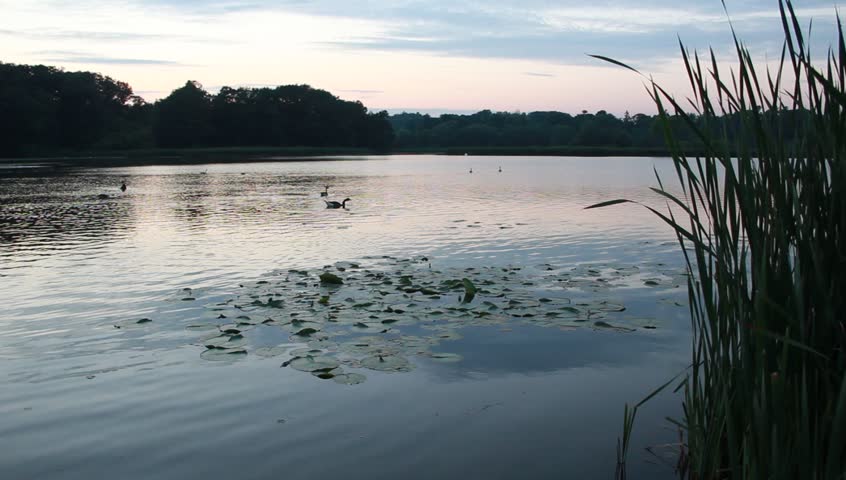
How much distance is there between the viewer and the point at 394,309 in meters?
6.99

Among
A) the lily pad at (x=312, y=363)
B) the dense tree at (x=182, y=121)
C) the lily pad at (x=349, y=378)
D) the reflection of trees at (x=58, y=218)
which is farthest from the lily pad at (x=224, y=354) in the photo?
the dense tree at (x=182, y=121)

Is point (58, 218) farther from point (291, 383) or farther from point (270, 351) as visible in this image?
point (291, 383)

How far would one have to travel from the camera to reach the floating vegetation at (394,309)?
5.76 meters

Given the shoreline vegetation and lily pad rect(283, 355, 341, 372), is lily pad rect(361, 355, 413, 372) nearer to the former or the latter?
lily pad rect(283, 355, 341, 372)

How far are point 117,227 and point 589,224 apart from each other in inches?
394

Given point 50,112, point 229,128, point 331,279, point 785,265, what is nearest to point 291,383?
point 331,279

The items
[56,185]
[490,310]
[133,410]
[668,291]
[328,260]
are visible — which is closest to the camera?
[133,410]

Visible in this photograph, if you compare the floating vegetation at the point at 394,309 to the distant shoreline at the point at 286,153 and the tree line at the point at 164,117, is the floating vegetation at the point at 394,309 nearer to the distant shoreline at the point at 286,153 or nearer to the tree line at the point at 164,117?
the distant shoreline at the point at 286,153

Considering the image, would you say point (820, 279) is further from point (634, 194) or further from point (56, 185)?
point (56, 185)

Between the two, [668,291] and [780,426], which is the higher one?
[780,426]

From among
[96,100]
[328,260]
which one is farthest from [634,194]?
[96,100]

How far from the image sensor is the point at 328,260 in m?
10.3

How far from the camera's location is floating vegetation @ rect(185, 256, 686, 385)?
5.76 m

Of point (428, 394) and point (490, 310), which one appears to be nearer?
point (428, 394)
